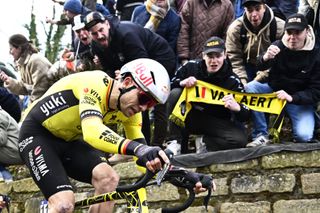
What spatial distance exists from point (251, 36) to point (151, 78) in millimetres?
3845

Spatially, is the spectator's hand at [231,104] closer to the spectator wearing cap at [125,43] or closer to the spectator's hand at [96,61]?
the spectator wearing cap at [125,43]

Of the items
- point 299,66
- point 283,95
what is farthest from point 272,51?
point 283,95

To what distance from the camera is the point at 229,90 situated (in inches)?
381

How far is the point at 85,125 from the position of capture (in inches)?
257

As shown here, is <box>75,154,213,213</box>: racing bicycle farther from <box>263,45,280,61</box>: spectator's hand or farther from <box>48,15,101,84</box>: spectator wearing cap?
<box>48,15,101,84</box>: spectator wearing cap

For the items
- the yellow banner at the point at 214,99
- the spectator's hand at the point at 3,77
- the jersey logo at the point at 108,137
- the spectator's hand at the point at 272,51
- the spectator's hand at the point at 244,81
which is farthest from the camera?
the spectator's hand at the point at 3,77

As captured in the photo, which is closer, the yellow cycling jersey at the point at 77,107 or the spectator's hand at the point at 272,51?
the yellow cycling jersey at the point at 77,107

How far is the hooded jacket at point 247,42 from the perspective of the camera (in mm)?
10008

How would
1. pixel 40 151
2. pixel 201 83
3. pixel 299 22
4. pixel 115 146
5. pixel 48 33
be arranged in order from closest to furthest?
A: pixel 115 146
pixel 40 151
pixel 299 22
pixel 201 83
pixel 48 33

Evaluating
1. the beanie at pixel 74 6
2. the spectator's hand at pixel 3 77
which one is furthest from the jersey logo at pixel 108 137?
the spectator's hand at pixel 3 77

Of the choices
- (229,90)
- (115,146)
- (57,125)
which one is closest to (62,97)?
(57,125)

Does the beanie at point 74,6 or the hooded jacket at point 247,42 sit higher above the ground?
the beanie at point 74,6

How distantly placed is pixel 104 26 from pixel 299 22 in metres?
2.57

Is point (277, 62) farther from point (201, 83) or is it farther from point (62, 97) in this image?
point (62, 97)
